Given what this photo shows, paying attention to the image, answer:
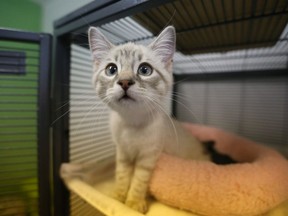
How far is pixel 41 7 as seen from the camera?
3.15ft


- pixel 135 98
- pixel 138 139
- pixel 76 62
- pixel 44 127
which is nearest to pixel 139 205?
pixel 138 139

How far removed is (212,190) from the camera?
1.86 ft

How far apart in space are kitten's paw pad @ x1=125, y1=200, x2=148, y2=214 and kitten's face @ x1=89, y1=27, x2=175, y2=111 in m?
0.31

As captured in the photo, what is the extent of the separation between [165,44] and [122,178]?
1.64ft

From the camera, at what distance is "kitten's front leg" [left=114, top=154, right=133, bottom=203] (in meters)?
0.69

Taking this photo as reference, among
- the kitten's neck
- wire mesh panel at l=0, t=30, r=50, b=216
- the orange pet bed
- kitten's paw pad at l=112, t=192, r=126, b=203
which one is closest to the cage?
wire mesh panel at l=0, t=30, r=50, b=216

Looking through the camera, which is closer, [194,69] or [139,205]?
[139,205]

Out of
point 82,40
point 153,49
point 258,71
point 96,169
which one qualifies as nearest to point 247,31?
point 153,49

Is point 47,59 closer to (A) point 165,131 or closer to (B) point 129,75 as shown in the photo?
(B) point 129,75

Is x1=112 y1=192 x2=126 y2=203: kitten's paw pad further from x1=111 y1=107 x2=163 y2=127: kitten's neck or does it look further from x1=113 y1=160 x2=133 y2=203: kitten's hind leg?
x1=111 y1=107 x2=163 y2=127: kitten's neck

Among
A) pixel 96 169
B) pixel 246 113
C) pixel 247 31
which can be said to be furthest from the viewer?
pixel 246 113

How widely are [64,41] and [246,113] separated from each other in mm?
1288

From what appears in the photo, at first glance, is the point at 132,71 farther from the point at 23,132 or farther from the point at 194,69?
Answer: the point at 194,69

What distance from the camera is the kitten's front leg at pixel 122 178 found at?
0.69 meters
